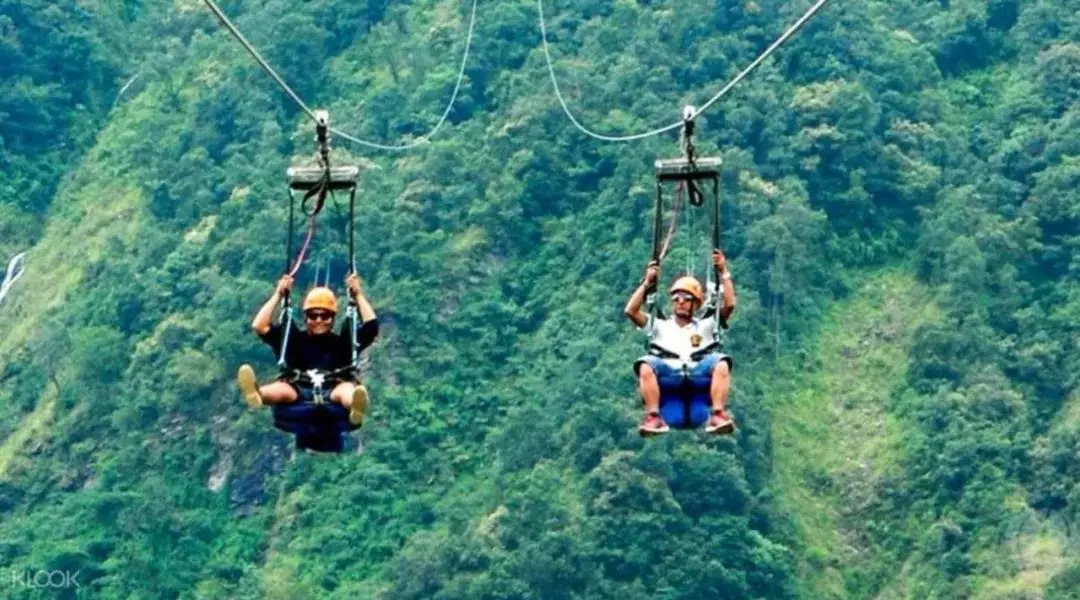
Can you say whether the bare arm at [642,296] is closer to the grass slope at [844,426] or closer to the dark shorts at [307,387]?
the dark shorts at [307,387]

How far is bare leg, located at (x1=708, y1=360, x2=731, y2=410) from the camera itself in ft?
64.4

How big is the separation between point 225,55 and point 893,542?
62.3ft

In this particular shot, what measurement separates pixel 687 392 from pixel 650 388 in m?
0.25

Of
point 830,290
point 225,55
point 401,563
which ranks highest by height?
point 225,55

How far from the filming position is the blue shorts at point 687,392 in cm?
1986

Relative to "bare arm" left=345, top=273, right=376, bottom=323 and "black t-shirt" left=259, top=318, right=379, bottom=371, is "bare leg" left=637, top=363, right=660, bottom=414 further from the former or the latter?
"bare arm" left=345, top=273, right=376, bottom=323

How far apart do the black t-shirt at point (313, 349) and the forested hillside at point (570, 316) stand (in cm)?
2665

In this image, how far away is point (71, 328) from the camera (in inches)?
2168

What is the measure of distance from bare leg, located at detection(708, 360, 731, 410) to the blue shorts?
0.04m

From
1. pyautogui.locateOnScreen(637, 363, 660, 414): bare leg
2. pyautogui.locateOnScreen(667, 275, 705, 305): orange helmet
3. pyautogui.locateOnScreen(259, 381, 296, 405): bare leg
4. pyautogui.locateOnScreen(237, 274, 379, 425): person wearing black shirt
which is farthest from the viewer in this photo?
pyautogui.locateOnScreen(667, 275, 705, 305): orange helmet

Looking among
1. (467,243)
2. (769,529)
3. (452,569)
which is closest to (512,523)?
(452,569)

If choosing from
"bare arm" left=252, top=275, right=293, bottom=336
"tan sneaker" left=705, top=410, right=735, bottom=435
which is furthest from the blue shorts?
"bare arm" left=252, top=275, right=293, bottom=336

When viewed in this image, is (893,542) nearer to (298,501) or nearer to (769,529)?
(769,529)

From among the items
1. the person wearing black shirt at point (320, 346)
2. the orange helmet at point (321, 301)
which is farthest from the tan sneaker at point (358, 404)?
the orange helmet at point (321, 301)
